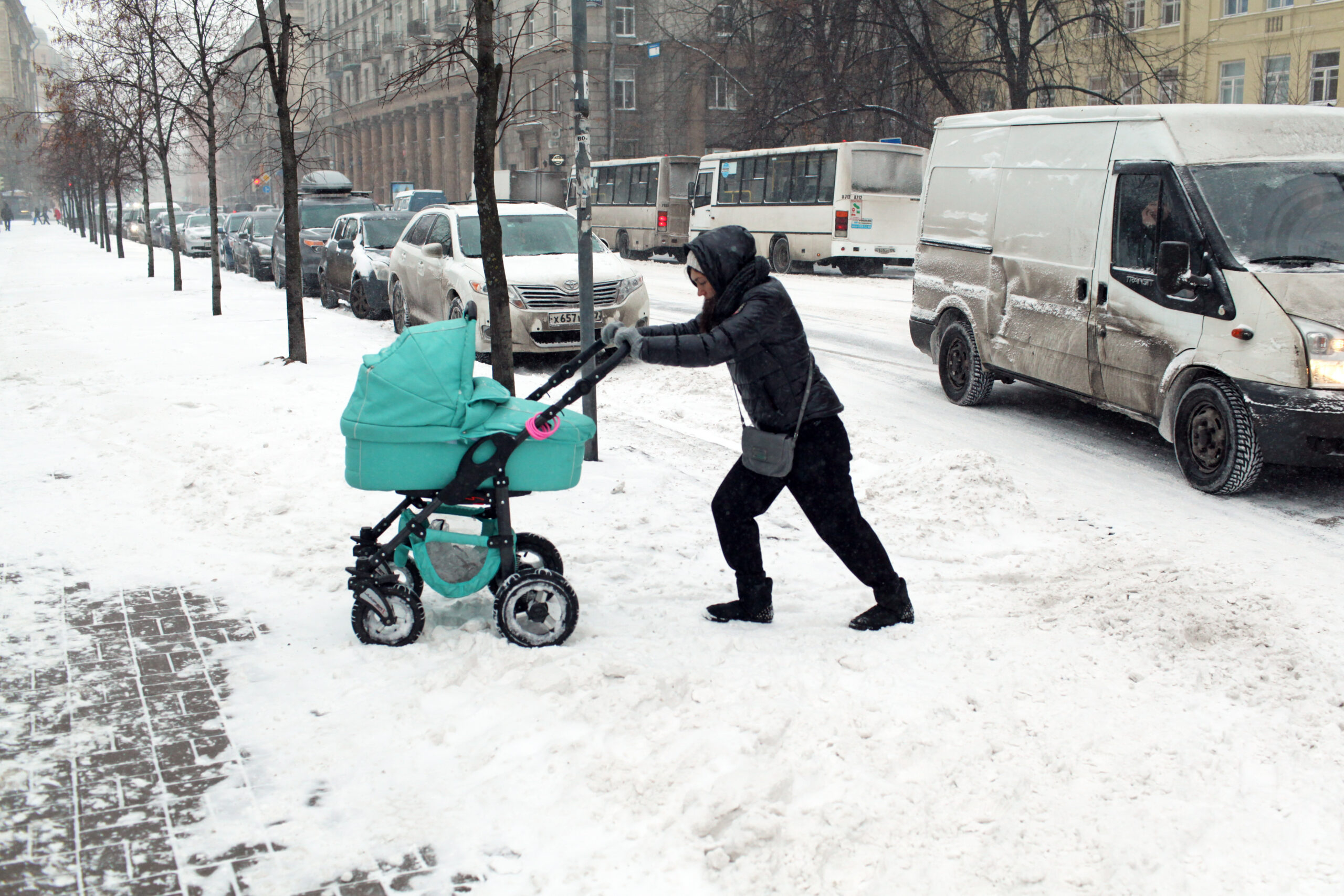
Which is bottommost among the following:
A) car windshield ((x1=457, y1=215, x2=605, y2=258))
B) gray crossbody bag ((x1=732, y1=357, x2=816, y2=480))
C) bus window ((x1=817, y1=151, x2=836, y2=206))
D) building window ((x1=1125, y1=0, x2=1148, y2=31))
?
gray crossbody bag ((x1=732, y1=357, x2=816, y2=480))

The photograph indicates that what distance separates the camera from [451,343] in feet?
14.4

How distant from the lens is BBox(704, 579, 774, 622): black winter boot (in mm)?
4797

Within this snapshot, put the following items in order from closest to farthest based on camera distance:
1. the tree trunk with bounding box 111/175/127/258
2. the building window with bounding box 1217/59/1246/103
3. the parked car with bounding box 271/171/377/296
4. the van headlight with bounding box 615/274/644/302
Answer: the van headlight with bounding box 615/274/644/302, the parked car with bounding box 271/171/377/296, the tree trunk with bounding box 111/175/127/258, the building window with bounding box 1217/59/1246/103

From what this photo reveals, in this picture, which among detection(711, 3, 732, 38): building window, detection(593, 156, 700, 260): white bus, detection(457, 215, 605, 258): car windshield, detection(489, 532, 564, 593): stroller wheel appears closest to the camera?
detection(489, 532, 564, 593): stroller wheel

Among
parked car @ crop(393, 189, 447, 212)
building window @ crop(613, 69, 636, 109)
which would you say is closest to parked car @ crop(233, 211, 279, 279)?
parked car @ crop(393, 189, 447, 212)

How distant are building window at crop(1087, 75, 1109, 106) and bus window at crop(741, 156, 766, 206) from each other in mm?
7433

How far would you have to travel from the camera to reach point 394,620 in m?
4.52

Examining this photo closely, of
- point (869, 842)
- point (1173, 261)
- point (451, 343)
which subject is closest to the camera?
point (869, 842)

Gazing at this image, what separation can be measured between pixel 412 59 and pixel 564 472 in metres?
9.00

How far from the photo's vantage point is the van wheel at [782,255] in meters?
26.7

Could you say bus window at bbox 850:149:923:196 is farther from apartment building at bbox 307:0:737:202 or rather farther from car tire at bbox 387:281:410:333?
car tire at bbox 387:281:410:333

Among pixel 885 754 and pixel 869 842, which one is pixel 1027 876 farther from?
pixel 885 754

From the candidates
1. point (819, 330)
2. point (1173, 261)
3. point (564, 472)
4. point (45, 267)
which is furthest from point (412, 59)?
point (45, 267)

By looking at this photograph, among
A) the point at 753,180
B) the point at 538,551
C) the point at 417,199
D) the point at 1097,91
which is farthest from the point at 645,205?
the point at 538,551
